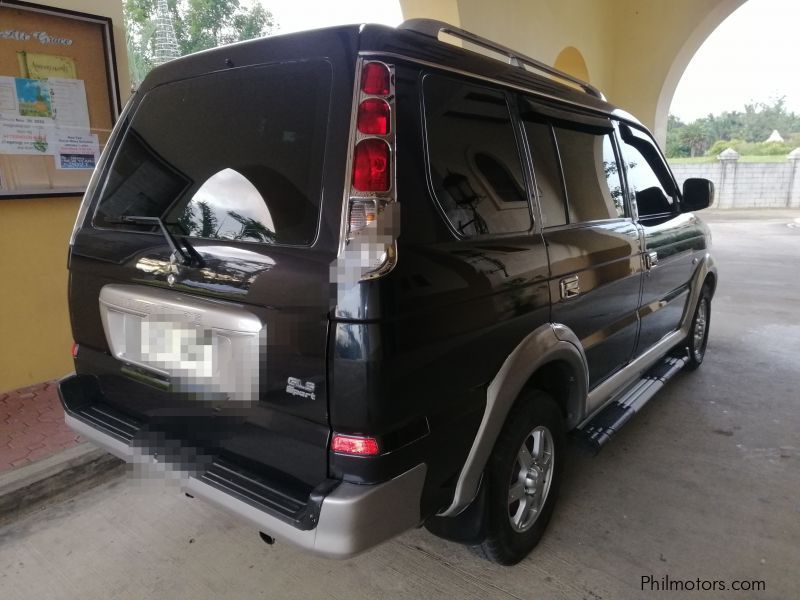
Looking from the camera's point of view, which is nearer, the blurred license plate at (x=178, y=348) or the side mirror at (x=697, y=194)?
the blurred license plate at (x=178, y=348)

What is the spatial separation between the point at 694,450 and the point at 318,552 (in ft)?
9.02

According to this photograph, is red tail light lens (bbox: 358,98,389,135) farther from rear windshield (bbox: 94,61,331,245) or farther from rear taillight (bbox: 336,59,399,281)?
rear windshield (bbox: 94,61,331,245)

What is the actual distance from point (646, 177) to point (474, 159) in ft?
6.95

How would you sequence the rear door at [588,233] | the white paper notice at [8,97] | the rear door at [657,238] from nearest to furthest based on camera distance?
the rear door at [588,233] < the rear door at [657,238] < the white paper notice at [8,97]

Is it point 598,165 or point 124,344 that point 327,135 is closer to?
point 124,344

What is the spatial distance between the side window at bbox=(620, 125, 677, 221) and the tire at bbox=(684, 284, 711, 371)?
1042 millimetres

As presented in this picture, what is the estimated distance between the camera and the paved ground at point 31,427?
3134 millimetres

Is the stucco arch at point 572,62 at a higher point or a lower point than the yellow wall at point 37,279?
higher

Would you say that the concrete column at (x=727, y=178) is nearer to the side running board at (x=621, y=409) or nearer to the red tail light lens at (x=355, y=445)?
the side running board at (x=621, y=409)

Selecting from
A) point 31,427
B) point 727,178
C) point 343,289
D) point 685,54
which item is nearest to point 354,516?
point 343,289

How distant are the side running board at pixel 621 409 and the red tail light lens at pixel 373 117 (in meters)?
1.97

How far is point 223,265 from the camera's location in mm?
1826

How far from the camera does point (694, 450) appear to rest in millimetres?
3463

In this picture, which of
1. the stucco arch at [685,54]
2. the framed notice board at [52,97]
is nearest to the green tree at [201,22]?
the framed notice board at [52,97]
